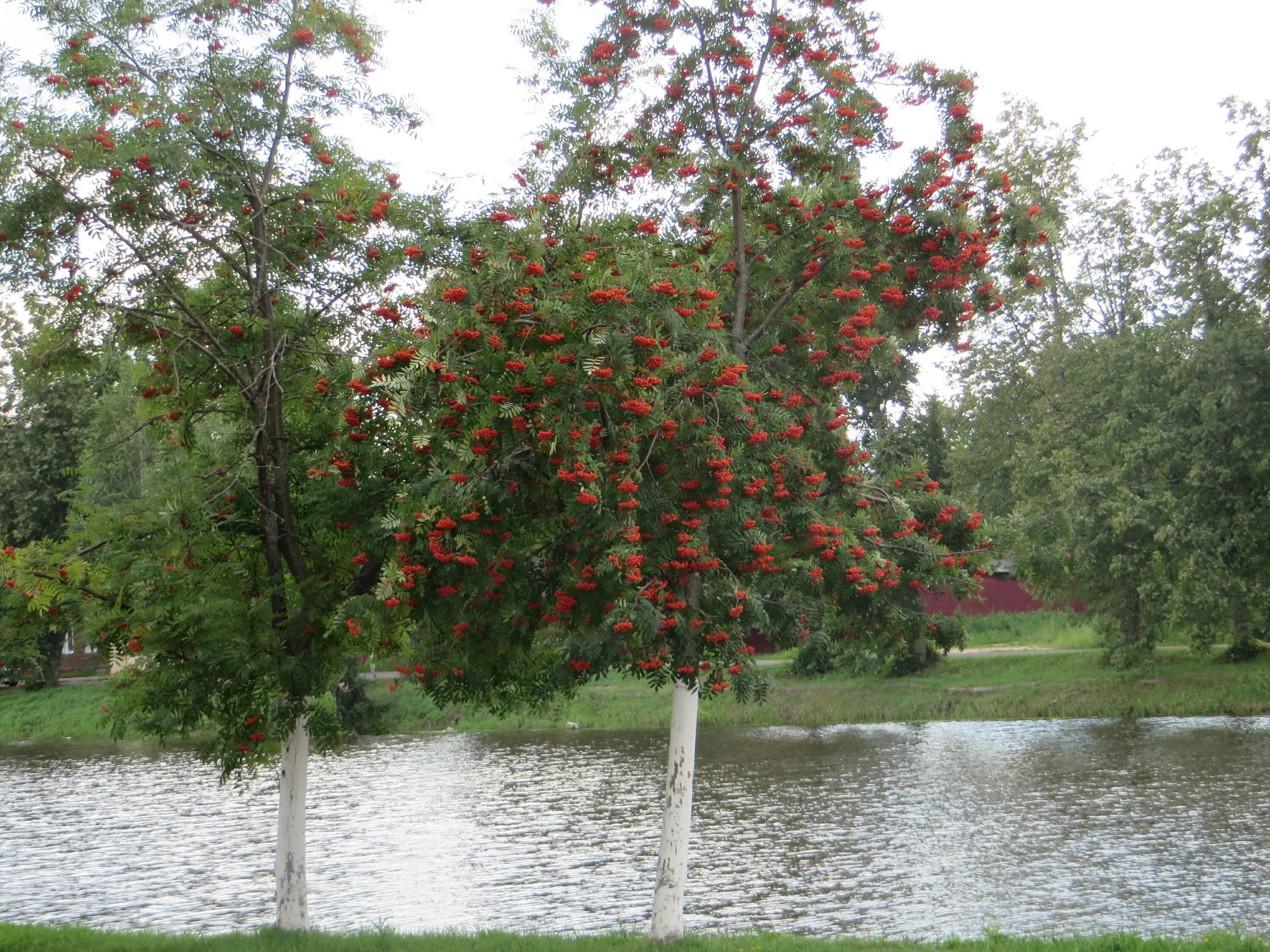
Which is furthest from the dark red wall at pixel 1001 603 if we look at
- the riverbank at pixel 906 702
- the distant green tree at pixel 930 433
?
the riverbank at pixel 906 702

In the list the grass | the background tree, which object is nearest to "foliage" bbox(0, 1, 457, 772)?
the grass

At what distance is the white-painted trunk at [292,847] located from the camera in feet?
40.3

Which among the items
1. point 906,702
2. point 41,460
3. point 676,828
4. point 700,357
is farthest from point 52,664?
point 700,357

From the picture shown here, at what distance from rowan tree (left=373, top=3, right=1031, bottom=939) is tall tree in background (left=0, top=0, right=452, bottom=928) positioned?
1264mm

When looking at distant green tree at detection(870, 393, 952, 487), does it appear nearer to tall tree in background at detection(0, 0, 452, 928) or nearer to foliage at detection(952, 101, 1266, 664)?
foliage at detection(952, 101, 1266, 664)

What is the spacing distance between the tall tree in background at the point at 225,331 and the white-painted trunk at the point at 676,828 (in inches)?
140

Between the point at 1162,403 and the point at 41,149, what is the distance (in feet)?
99.6

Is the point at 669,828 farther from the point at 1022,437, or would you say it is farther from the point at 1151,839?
the point at 1022,437

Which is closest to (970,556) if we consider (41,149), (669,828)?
(669,828)

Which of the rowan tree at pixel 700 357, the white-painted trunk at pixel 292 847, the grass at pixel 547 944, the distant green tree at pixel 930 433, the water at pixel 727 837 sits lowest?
the water at pixel 727 837

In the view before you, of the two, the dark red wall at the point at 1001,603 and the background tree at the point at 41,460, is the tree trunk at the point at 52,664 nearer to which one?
the background tree at the point at 41,460

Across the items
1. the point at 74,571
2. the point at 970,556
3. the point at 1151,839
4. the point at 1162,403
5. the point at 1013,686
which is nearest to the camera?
the point at 74,571

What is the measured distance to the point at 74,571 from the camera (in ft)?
33.7

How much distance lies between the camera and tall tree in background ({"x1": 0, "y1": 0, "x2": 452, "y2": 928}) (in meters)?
10.9
